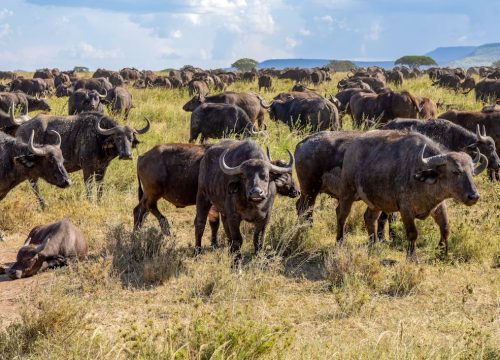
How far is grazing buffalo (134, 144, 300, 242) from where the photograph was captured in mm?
8250

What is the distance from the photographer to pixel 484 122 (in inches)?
499

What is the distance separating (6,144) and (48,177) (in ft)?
2.54

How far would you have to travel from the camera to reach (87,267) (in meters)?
6.43

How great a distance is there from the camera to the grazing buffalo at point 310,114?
15664 millimetres

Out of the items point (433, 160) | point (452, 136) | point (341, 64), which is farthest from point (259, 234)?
point (341, 64)

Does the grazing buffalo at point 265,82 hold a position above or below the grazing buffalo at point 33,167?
above

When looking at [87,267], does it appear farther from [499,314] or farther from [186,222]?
[499,314]

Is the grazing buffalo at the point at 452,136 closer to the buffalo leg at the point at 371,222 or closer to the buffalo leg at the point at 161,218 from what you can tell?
the buffalo leg at the point at 371,222

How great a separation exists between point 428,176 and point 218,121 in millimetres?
8172

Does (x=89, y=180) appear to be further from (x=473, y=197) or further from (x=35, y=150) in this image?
(x=473, y=197)

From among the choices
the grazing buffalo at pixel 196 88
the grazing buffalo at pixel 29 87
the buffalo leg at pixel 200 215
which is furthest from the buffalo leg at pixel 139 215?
the grazing buffalo at pixel 29 87

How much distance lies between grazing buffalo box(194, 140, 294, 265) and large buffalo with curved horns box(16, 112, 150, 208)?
124 inches

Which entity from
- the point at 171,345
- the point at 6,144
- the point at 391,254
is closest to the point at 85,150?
the point at 6,144

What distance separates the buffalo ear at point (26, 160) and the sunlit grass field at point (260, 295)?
0.92 meters
